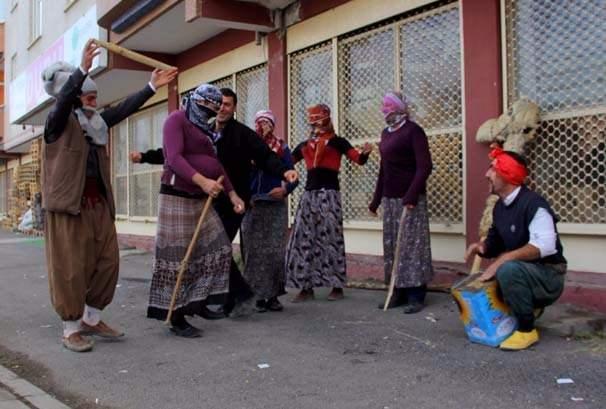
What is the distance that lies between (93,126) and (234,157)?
1.14m

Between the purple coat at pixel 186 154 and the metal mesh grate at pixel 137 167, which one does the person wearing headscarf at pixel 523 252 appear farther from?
the metal mesh grate at pixel 137 167

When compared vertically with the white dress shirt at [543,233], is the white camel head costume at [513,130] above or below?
above

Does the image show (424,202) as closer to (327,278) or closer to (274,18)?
(327,278)

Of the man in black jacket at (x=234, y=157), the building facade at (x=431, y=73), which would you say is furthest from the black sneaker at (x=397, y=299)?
the man in black jacket at (x=234, y=157)

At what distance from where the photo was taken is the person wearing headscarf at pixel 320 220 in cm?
588

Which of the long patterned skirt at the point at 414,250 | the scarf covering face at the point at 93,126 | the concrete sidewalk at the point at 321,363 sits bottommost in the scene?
the concrete sidewalk at the point at 321,363

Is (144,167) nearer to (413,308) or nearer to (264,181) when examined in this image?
(264,181)

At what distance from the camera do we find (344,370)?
3.98 meters

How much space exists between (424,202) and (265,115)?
1.55 meters

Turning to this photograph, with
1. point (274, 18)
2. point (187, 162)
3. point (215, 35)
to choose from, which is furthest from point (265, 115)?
point (215, 35)

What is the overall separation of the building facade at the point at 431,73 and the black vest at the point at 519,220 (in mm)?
1032

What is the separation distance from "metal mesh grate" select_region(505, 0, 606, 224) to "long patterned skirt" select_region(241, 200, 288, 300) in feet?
7.14

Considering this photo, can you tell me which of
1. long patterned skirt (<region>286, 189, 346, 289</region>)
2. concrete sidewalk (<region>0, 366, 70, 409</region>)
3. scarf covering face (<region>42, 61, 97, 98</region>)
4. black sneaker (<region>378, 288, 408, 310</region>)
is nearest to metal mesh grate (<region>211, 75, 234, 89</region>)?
long patterned skirt (<region>286, 189, 346, 289</region>)

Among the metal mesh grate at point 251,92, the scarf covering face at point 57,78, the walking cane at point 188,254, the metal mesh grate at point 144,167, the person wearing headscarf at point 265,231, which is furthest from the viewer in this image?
the metal mesh grate at point 144,167
